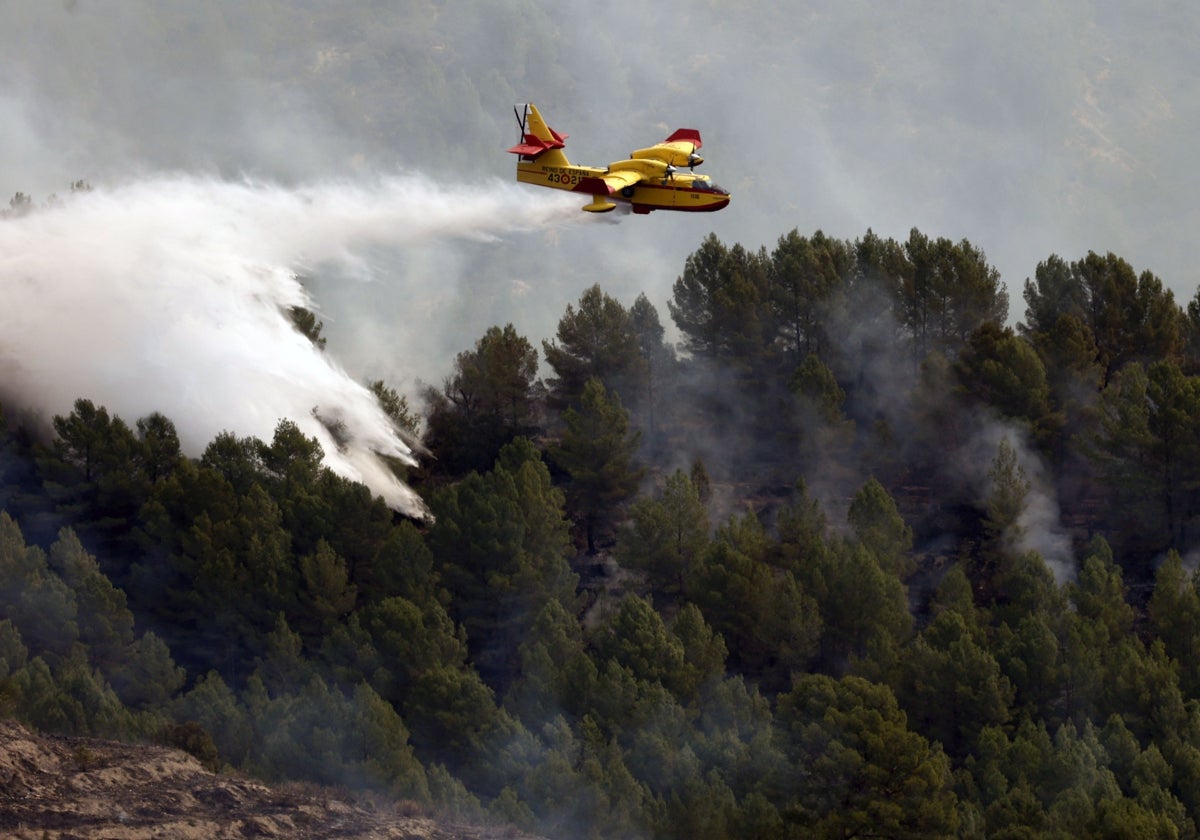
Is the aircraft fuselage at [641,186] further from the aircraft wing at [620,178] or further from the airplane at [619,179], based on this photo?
the aircraft wing at [620,178]

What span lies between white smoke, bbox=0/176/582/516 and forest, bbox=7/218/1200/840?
2743 millimetres

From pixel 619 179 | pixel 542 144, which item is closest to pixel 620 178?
pixel 619 179

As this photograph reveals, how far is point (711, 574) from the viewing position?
6531cm

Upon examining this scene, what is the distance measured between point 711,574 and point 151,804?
80.9 feet

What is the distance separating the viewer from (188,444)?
7119 cm

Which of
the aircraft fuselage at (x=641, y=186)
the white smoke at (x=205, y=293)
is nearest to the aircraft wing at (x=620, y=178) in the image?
the aircraft fuselage at (x=641, y=186)

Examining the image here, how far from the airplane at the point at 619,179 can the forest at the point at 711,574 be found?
8729 millimetres

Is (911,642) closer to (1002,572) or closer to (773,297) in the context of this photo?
(1002,572)

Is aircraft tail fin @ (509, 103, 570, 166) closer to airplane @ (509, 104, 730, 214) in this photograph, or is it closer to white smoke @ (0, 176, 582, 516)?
airplane @ (509, 104, 730, 214)

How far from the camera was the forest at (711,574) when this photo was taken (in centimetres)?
5428

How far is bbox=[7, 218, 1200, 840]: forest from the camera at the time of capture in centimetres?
5428

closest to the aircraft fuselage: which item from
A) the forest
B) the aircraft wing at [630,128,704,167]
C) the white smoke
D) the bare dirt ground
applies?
the aircraft wing at [630,128,704,167]

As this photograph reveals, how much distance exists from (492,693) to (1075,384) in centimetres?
2810

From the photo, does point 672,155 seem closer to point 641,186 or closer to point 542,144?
point 641,186
